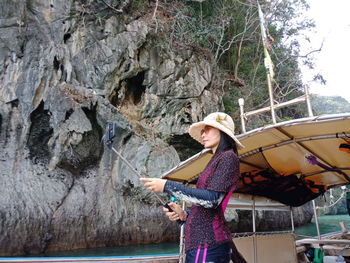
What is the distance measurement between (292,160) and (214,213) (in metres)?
2.74

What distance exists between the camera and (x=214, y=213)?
1.56 meters

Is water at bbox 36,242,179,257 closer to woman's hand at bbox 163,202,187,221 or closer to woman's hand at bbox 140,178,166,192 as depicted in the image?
woman's hand at bbox 163,202,187,221

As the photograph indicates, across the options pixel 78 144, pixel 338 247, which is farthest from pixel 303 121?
pixel 78 144

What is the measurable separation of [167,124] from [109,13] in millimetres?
5070

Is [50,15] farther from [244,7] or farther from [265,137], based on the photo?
[265,137]

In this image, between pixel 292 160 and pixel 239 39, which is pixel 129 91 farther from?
pixel 292 160

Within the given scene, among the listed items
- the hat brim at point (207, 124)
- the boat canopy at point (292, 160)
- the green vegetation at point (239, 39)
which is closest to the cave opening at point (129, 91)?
the green vegetation at point (239, 39)

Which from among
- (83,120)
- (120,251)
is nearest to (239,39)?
(83,120)

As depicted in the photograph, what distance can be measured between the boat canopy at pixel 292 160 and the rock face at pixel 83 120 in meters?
6.56

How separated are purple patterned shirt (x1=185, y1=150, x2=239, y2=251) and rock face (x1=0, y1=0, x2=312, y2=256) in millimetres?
→ 8295

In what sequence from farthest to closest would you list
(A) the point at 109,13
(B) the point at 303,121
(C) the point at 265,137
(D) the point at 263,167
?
(A) the point at 109,13, (D) the point at 263,167, (C) the point at 265,137, (B) the point at 303,121

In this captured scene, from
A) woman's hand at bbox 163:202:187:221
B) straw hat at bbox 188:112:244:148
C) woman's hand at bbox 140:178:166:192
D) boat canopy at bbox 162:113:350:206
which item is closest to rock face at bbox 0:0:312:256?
boat canopy at bbox 162:113:350:206

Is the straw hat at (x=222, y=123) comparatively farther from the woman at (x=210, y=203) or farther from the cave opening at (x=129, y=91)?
the cave opening at (x=129, y=91)

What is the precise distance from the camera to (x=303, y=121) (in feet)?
8.83
